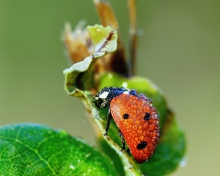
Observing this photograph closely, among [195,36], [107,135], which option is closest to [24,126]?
[107,135]

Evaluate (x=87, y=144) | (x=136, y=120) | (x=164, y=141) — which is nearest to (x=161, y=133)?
(x=164, y=141)

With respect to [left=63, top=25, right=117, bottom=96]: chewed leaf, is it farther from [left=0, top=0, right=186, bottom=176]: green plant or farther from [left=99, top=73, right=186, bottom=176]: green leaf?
[left=99, top=73, right=186, bottom=176]: green leaf

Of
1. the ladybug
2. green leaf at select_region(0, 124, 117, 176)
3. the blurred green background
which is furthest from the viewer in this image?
the blurred green background

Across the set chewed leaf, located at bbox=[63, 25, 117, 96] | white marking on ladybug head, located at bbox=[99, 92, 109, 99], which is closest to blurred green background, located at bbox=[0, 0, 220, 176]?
white marking on ladybug head, located at bbox=[99, 92, 109, 99]

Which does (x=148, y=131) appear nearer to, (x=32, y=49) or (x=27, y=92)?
(x=27, y=92)

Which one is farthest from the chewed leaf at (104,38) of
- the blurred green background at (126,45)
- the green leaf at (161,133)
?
the blurred green background at (126,45)

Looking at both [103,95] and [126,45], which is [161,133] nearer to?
[103,95]
